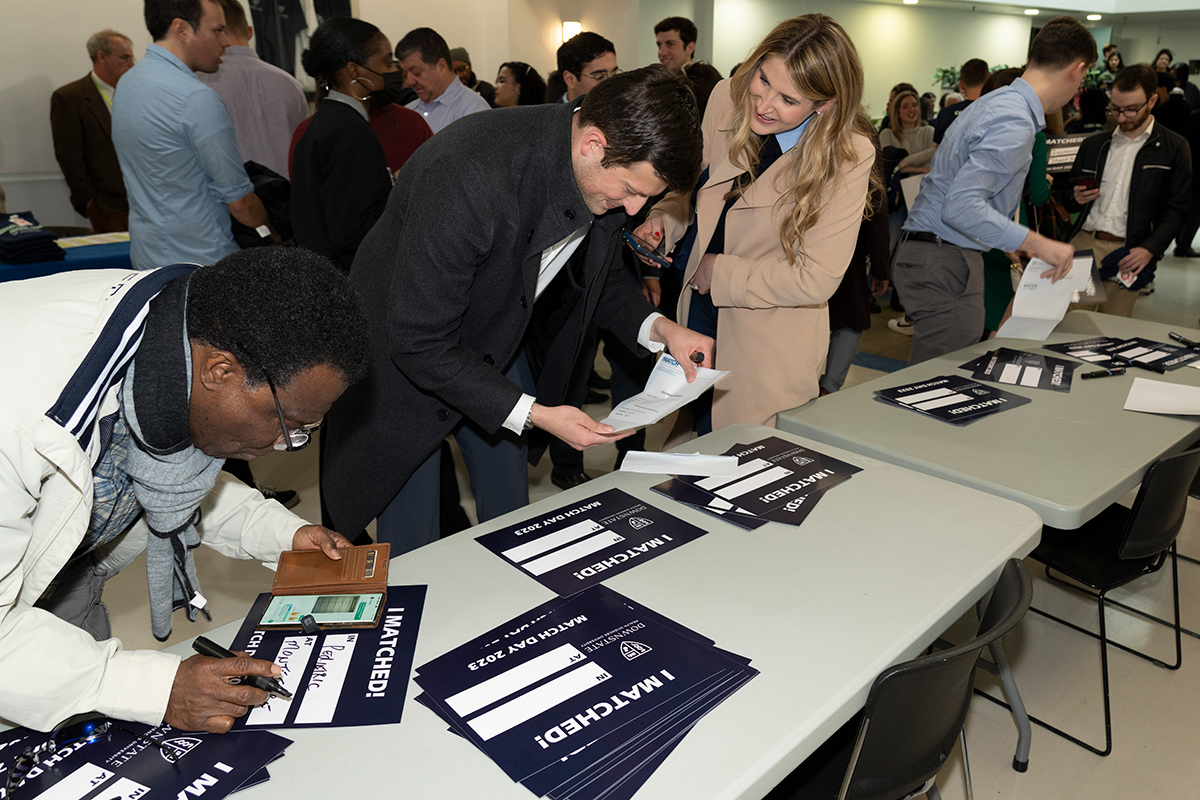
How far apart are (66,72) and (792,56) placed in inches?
216

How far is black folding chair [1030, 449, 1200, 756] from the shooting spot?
178 centimetres

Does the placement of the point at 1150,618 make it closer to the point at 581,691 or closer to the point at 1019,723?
the point at 1019,723

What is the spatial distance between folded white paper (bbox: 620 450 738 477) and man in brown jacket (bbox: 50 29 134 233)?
4676 mm

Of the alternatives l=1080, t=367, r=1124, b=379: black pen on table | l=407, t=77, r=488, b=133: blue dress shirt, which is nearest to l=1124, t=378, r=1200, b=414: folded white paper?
l=1080, t=367, r=1124, b=379: black pen on table

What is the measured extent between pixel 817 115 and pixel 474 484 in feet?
4.02

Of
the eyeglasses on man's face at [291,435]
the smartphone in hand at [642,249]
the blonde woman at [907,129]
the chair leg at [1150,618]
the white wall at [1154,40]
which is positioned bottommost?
the chair leg at [1150,618]

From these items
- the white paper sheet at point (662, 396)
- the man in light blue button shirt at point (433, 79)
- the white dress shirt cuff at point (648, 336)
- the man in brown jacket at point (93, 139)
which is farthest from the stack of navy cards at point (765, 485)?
the man in brown jacket at point (93, 139)

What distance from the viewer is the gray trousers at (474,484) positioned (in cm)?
178

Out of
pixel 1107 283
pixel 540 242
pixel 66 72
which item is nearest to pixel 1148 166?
pixel 1107 283

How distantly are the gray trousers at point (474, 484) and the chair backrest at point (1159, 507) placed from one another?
4.64ft

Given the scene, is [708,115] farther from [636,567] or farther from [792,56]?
[636,567]

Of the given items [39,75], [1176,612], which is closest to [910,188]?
[1176,612]

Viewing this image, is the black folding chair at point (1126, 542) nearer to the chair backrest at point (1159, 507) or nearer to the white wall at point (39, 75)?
the chair backrest at point (1159, 507)

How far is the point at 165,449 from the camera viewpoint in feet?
3.29
